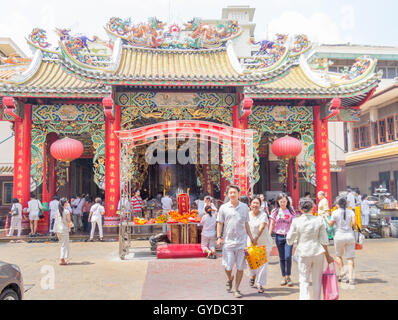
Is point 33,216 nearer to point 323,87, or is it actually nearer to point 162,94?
point 162,94

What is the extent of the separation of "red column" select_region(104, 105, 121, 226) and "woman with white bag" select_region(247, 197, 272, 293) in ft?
22.6

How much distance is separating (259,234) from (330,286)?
1.80 metres

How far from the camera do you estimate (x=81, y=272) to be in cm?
741

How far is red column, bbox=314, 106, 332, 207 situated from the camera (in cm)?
1303

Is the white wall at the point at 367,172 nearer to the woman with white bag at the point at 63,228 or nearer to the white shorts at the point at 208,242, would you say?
the white shorts at the point at 208,242

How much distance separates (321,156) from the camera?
13.1m

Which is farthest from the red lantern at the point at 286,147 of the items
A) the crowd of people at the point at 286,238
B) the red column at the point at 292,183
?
the crowd of people at the point at 286,238

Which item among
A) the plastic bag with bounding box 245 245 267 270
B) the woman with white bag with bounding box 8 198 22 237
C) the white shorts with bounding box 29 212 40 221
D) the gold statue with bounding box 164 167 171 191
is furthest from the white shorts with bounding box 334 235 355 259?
the gold statue with bounding box 164 167 171 191

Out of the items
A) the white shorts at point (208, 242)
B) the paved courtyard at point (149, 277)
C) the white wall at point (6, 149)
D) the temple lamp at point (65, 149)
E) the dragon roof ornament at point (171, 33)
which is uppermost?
the dragon roof ornament at point (171, 33)

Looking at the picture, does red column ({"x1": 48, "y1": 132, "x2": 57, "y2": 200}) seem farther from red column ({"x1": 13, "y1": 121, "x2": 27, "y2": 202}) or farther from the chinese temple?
red column ({"x1": 13, "y1": 121, "x2": 27, "y2": 202})

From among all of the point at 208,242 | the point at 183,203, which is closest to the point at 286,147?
the point at 183,203

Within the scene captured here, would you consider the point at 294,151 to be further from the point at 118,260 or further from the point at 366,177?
the point at 366,177

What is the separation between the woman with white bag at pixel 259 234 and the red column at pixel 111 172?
6897mm

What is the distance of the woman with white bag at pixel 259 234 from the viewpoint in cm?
584
